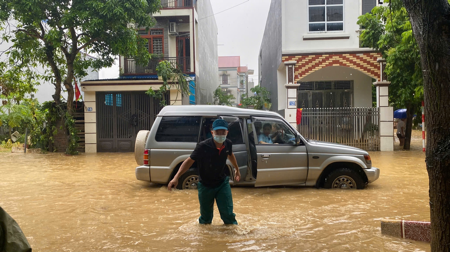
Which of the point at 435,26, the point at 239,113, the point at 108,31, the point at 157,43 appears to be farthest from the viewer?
the point at 157,43

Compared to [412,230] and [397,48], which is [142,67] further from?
[412,230]

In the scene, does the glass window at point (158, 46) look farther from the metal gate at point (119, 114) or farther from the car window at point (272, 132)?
the car window at point (272, 132)

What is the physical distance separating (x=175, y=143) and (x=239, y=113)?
4.63 ft


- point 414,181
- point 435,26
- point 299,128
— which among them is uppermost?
point 435,26

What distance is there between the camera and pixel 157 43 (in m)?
21.4

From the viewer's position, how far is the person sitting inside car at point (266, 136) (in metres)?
7.82

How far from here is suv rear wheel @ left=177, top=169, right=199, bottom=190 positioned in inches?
310

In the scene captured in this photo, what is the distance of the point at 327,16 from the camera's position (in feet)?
56.1

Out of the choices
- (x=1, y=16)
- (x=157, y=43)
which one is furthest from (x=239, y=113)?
(x=157, y=43)

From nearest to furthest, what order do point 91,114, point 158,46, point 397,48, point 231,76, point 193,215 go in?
point 193,215 < point 397,48 < point 91,114 < point 158,46 < point 231,76

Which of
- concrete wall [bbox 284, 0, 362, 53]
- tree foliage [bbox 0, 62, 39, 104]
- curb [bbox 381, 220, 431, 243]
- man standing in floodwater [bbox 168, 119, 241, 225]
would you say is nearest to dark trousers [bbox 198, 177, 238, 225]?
man standing in floodwater [bbox 168, 119, 241, 225]

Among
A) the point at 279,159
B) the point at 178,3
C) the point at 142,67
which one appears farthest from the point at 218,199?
the point at 178,3

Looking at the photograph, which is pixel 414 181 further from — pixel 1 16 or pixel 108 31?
pixel 1 16

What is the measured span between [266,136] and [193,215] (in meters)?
2.41
